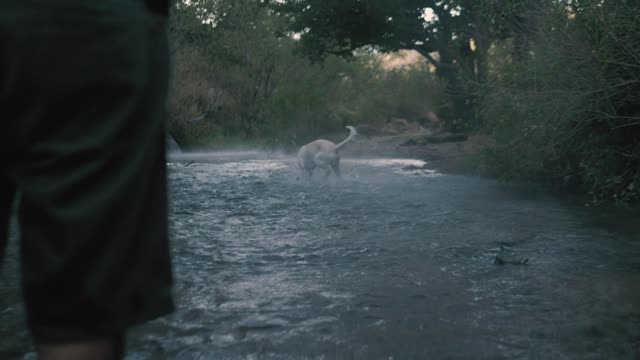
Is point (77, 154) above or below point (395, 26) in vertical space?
below

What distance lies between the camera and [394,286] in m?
4.16

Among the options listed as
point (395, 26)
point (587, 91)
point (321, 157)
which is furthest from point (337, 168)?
point (395, 26)

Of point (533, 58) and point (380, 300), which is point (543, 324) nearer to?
point (380, 300)

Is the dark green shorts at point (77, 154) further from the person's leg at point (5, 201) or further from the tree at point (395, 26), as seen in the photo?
the tree at point (395, 26)

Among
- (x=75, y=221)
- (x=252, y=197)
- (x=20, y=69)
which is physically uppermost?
(x=20, y=69)

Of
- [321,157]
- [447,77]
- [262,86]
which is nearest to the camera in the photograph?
[321,157]

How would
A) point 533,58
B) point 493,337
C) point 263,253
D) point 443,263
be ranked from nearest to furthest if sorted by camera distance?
point 493,337 < point 443,263 < point 263,253 < point 533,58

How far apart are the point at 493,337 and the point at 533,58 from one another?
591 centimetres

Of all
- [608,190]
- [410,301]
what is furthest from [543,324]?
[608,190]

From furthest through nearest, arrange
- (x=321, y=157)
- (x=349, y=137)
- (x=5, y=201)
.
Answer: (x=349, y=137), (x=321, y=157), (x=5, y=201)

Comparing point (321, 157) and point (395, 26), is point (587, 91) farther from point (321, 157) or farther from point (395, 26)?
point (395, 26)

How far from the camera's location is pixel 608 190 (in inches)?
291

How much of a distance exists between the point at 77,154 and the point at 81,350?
0.36 metres

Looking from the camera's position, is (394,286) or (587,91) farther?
(587,91)
